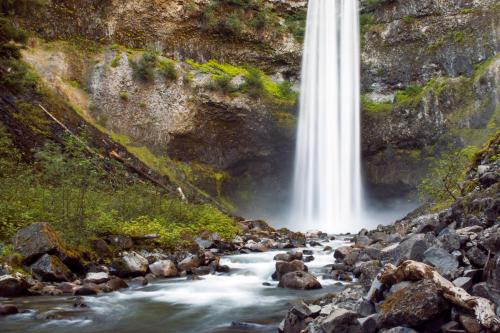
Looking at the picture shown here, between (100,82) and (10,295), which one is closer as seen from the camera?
(10,295)

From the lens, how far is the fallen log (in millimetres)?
3783

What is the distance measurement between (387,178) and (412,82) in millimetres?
8519

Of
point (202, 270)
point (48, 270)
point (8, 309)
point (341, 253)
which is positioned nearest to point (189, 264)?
point (202, 270)

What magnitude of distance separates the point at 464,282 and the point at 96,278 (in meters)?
6.80

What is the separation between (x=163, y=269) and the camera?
991cm

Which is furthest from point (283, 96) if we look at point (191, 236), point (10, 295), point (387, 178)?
point (10, 295)

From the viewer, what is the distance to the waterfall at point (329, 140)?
31.6 m

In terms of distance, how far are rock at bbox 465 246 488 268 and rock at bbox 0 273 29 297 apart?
7138 millimetres

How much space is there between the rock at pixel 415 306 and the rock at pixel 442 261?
3.51 ft

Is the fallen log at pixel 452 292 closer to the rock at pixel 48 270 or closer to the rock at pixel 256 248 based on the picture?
the rock at pixel 48 270

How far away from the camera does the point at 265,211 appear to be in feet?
109

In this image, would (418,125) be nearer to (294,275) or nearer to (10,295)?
(294,275)

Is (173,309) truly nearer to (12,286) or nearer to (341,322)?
(12,286)

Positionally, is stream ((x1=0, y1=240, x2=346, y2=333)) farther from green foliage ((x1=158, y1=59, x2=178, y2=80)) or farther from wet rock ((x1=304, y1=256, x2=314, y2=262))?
green foliage ((x1=158, y1=59, x2=178, y2=80))
